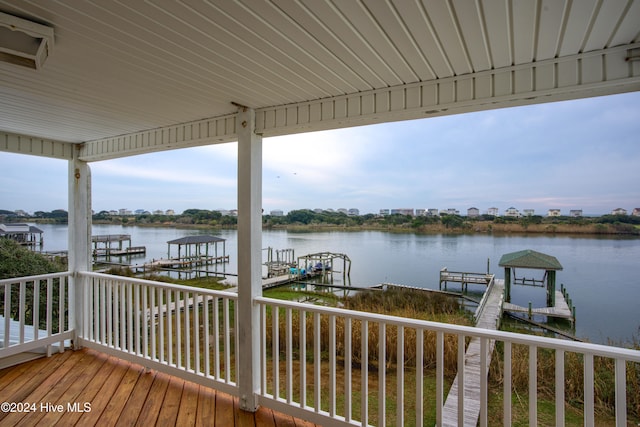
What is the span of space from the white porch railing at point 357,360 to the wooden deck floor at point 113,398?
0.38ft

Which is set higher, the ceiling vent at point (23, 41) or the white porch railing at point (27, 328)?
the ceiling vent at point (23, 41)

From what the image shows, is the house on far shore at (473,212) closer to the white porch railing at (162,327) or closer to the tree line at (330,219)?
the tree line at (330,219)

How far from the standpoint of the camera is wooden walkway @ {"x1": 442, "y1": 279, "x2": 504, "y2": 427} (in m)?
2.55

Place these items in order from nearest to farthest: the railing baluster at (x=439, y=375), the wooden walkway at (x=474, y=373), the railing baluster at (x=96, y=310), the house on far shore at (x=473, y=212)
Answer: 1. the railing baluster at (x=439, y=375)
2. the wooden walkway at (x=474, y=373)
3. the railing baluster at (x=96, y=310)
4. the house on far shore at (x=473, y=212)

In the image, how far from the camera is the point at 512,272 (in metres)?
4.34

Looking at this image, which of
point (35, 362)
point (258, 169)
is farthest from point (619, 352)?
point (35, 362)

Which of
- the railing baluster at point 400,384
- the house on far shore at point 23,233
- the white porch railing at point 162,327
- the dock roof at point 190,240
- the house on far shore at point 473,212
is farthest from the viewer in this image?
the dock roof at point 190,240

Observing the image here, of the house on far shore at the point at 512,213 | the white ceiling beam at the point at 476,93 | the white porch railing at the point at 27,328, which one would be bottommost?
the white porch railing at the point at 27,328

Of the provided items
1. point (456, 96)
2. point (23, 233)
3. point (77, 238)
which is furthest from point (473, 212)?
point (23, 233)

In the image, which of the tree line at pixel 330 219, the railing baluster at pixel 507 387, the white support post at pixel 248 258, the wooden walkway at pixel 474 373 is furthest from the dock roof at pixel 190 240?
the railing baluster at pixel 507 387

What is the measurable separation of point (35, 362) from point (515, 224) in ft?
19.7

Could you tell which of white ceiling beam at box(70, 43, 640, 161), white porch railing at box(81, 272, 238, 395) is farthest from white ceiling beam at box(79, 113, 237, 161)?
white porch railing at box(81, 272, 238, 395)

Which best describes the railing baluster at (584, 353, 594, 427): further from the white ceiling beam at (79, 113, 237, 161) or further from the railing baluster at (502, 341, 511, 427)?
the white ceiling beam at (79, 113, 237, 161)

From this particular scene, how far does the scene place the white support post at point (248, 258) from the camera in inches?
104
